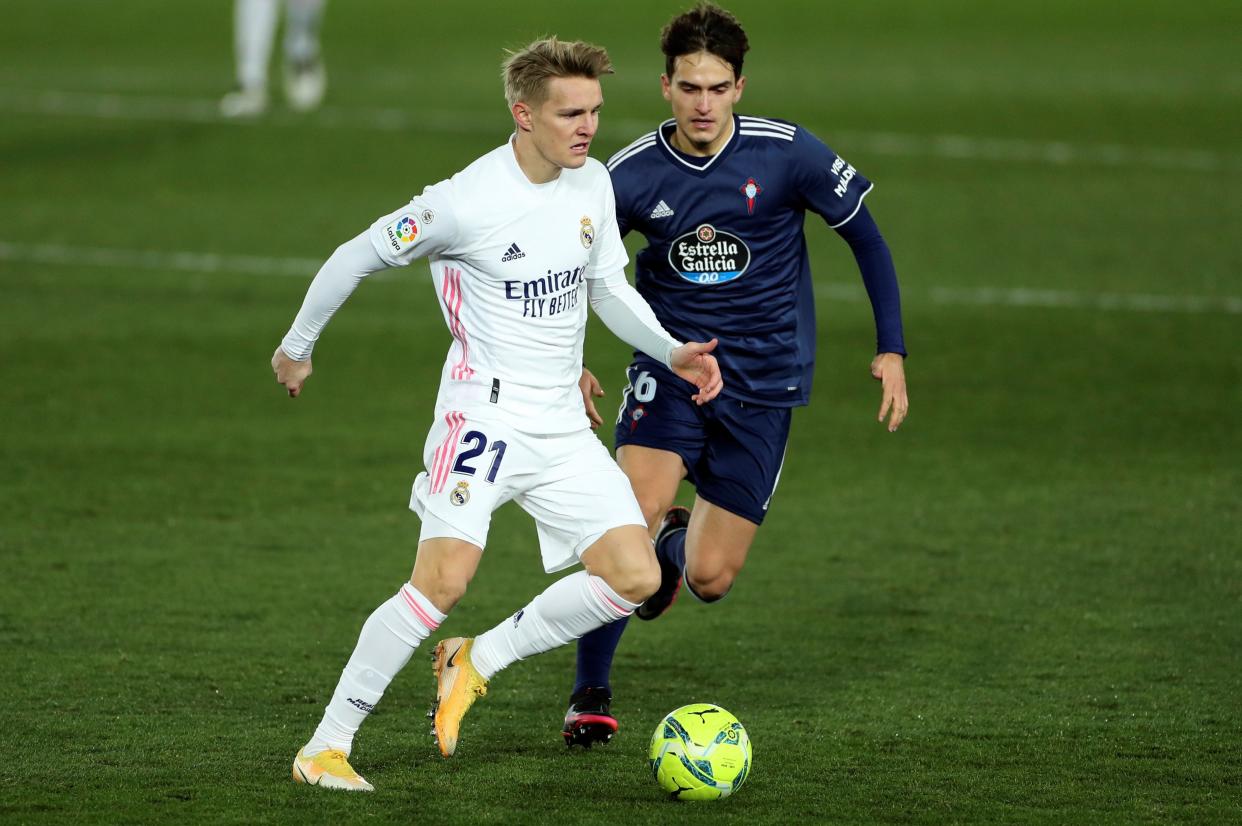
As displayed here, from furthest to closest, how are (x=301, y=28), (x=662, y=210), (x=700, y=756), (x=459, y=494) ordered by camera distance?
(x=301, y=28) < (x=662, y=210) < (x=459, y=494) < (x=700, y=756)

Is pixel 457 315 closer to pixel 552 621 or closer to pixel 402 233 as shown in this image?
pixel 402 233

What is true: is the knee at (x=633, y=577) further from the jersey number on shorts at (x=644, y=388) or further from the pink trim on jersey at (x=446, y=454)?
the jersey number on shorts at (x=644, y=388)

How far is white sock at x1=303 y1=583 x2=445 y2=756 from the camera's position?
17.2 ft

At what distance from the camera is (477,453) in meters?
5.36

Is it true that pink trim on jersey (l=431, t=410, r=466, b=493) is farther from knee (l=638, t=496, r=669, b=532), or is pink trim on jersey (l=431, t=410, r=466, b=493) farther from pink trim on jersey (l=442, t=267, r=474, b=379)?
knee (l=638, t=496, r=669, b=532)

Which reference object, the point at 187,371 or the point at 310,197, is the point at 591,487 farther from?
the point at 310,197

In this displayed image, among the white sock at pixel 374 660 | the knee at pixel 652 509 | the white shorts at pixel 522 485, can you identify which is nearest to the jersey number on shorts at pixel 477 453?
the white shorts at pixel 522 485

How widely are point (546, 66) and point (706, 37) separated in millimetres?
972

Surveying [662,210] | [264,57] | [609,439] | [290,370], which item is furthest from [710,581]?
[264,57]

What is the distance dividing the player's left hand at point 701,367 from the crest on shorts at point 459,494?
0.83m

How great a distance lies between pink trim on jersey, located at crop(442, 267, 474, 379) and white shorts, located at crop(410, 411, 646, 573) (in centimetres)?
15

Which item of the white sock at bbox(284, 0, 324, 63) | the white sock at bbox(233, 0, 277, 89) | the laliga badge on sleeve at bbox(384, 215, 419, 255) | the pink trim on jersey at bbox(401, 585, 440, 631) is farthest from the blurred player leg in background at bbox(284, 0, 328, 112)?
the pink trim on jersey at bbox(401, 585, 440, 631)

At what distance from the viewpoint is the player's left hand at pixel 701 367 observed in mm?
5660

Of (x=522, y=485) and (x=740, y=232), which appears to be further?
(x=740, y=232)
